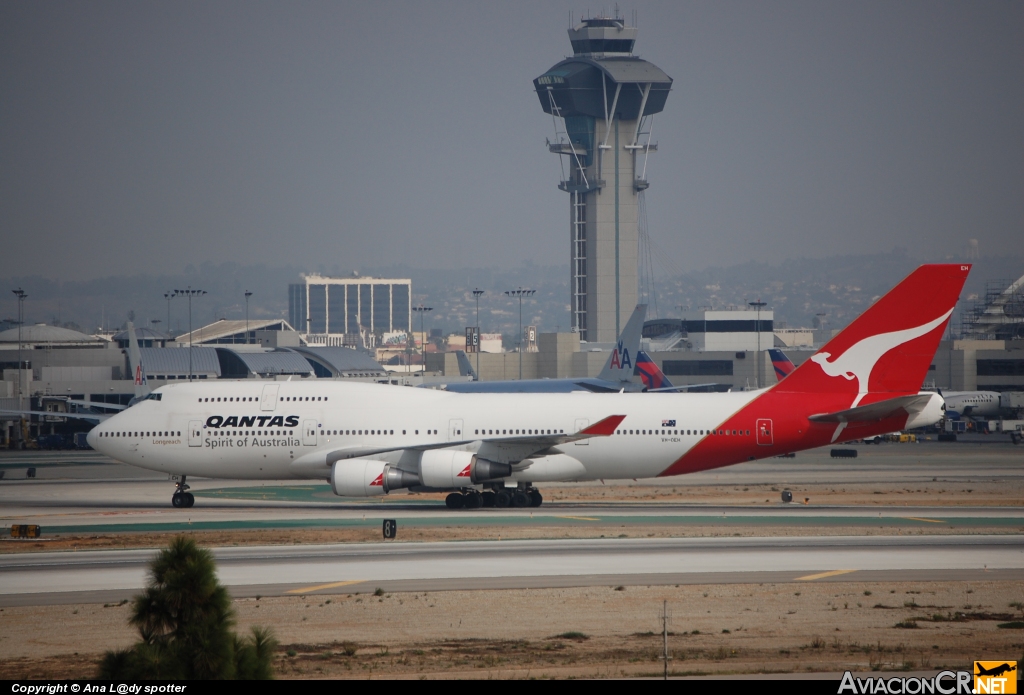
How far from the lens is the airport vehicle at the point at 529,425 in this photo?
4009 cm

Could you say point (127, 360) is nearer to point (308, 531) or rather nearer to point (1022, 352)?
point (308, 531)

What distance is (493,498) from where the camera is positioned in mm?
41812

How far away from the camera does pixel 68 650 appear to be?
18.6 meters

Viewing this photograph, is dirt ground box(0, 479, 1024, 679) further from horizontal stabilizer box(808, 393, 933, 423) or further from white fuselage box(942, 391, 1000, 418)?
white fuselage box(942, 391, 1000, 418)

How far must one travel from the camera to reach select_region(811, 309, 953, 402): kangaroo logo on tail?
40094mm

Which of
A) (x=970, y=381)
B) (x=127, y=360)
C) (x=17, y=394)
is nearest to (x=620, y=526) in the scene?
(x=17, y=394)

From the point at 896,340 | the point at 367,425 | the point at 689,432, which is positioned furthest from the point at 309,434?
the point at 896,340

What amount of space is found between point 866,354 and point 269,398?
907 inches

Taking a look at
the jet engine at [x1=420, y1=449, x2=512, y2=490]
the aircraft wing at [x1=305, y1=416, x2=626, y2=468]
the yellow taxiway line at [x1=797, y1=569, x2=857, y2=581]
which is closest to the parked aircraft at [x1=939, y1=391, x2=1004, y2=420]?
the aircraft wing at [x1=305, y1=416, x2=626, y2=468]

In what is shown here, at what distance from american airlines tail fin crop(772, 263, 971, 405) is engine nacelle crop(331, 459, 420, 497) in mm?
15318

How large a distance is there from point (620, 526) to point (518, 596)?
13034 millimetres

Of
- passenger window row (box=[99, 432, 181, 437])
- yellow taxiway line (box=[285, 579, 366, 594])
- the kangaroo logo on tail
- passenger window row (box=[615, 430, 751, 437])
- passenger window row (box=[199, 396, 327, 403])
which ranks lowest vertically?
yellow taxiway line (box=[285, 579, 366, 594])

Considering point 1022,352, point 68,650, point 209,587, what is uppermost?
point 1022,352

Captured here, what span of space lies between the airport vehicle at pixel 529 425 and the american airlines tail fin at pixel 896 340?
0.14ft
